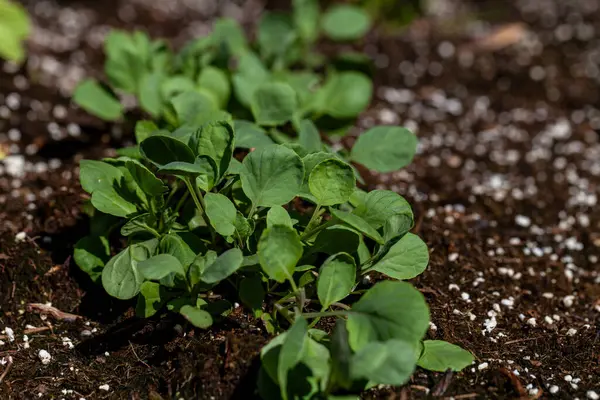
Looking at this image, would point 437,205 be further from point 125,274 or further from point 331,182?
point 125,274

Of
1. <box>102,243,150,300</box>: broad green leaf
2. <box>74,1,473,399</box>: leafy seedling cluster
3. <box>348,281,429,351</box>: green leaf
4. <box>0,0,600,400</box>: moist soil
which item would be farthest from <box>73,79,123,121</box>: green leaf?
<box>348,281,429,351</box>: green leaf

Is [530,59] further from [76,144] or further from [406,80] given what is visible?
[76,144]

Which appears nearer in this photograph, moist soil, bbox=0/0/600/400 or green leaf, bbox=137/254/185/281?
green leaf, bbox=137/254/185/281

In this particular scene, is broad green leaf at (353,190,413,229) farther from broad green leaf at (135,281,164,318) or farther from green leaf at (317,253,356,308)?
broad green leaf at (135,281,164,318)

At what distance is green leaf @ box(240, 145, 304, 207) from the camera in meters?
1.75

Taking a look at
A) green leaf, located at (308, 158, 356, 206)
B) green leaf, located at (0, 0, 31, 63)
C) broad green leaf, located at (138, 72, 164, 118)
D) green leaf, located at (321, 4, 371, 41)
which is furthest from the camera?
green leaf, located at (321, 4, 371, 41)

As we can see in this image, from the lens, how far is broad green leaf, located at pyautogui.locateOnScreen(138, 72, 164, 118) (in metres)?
2.42

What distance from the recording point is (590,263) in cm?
238

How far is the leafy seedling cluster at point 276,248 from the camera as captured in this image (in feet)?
4.96

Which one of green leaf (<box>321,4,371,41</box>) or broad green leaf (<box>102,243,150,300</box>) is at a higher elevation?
broad green leaf (<box>102,243,150,300</box>)

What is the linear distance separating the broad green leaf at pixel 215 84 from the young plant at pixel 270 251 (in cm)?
64

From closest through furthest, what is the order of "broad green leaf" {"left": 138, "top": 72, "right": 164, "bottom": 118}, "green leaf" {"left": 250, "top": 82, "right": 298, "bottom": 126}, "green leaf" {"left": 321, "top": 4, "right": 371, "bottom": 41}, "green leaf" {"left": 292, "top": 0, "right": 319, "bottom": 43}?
"green leaf" {"left": 250, "top": 82, "right": 298, "bottom": 126} → "broad green leaf" {"left": 138, "top": 72, "right": 164, "bottom": 118} → "green leaf" {"left": 292, "top": 0, "right": 319, "bottom": 43} → "green leaf" {"left": 321, "top": 4, "right": 371, "bottom": 41}

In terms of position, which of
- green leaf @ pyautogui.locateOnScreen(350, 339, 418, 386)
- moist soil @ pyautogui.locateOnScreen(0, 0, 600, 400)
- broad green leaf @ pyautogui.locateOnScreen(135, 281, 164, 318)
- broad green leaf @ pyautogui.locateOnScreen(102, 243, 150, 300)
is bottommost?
moist soil @ pyautogui.locateOnScreen(0, 0, 600, 400)

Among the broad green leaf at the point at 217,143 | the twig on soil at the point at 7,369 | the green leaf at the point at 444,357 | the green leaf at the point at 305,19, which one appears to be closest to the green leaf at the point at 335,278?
the green leaf at the point at 444,357
